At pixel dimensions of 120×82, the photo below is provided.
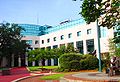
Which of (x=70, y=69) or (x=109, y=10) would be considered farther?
(x=70, y=69)

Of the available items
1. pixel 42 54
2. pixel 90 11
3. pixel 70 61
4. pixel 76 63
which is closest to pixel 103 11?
pixel 90 11

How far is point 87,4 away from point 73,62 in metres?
32.6

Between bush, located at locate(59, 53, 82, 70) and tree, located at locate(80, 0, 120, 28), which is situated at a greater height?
tree, located at locate(80, 0, 120, 28)

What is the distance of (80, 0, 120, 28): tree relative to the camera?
8.70 m

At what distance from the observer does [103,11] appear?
9.14 meters

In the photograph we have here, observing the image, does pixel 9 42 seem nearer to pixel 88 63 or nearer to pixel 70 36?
pixel 70 36

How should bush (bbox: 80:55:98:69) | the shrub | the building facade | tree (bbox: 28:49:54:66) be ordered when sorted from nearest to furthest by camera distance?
the shrub, bush (bbox: 80:55:98:69), tree (bbox: 28:49:54:66), the building facade

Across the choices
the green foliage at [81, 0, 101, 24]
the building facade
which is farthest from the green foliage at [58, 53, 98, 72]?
the green foliage at [81, 0, 101, 24]

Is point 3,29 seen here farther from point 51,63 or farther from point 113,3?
point 113,3

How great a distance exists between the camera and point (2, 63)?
8069 cm

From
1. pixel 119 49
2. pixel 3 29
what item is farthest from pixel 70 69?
pixel 3 29

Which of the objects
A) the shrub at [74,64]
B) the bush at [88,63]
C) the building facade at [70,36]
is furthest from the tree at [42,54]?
the bush at [88,63]

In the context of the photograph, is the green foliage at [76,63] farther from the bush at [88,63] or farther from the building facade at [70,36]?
the building facade at [70,36]

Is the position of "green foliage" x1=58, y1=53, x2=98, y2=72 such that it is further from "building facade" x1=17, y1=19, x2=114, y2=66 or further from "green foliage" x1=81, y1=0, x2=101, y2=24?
"green foliage" x1=81, y1=0, x2=101, y2=24
